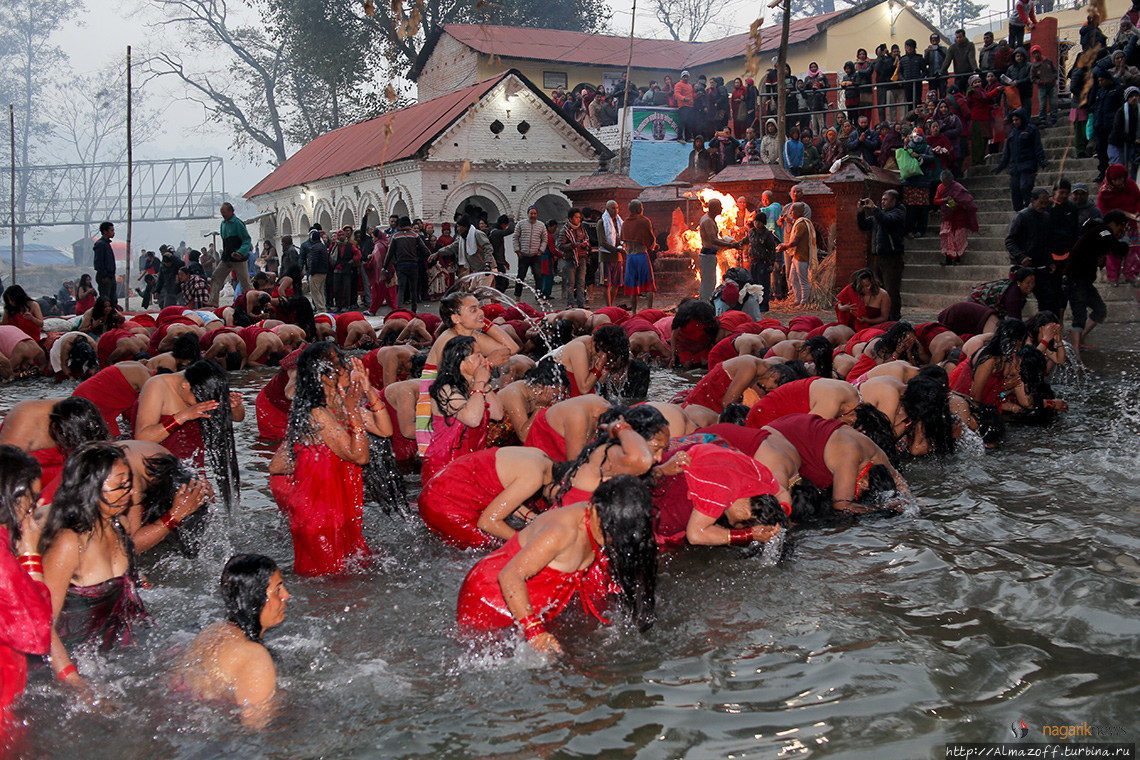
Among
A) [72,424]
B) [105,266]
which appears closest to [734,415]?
[72,424]

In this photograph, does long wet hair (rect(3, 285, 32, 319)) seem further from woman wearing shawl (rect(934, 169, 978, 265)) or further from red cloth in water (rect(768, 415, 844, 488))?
woman wearing shawl (rect(934, 169, 978, 265))

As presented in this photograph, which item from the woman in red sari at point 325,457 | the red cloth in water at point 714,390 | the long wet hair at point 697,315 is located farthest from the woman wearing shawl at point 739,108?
the woman in red sari at point 325,457

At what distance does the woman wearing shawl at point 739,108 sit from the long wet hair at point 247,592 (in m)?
17.4

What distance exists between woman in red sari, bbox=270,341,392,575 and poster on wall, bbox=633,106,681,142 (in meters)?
18.7

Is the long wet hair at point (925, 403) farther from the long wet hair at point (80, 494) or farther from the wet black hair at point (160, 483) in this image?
the long wet hair at point (80, 494)

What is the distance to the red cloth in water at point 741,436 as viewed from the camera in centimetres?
507

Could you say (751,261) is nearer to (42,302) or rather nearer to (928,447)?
(928,447)

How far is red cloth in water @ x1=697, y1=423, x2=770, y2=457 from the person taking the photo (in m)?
5.07

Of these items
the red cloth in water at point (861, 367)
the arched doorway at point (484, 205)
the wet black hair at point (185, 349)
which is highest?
the arched doorway at point (484, 205)

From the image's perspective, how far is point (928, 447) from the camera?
6.55 meters

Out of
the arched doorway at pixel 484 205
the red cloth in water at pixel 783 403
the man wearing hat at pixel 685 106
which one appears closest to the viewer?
the red cloth in water at pixel 783 403

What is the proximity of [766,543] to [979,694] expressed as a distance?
1.47 metres

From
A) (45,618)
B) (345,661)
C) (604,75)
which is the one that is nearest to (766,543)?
(345,661)

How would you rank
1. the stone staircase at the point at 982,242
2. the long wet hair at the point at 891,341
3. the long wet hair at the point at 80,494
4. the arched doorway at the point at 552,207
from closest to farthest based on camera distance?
the long wet hair at the point at 80,494, the long wet hair at the point at 891,341, the stone staircase at the point at 982,242, the arched doorway at the point at 552,207
